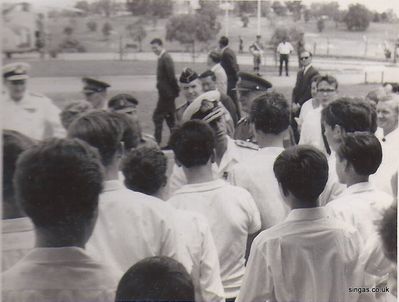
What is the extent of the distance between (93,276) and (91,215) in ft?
0.55

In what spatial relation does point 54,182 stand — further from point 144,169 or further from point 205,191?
point 205,191

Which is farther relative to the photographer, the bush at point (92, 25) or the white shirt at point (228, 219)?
the white shirt at point (228, 219)

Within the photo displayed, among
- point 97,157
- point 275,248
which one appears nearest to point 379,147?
point 275,248

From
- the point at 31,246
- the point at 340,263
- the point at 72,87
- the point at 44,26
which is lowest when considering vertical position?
the point at 340,263

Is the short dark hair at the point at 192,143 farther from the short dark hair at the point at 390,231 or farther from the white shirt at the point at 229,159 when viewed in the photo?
the short dark hair at the point at 390,231

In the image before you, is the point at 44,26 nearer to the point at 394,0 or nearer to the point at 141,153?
the point at 141,153

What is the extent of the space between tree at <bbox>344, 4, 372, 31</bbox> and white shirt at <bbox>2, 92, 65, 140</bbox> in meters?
1.01

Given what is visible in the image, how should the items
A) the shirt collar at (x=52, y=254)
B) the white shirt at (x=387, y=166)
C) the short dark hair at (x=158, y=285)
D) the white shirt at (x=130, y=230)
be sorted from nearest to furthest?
the short dark hair at (x=158, y=285) → the shirt collar at (x=52, y=254) → the white shirt at (x=130, y=230) → the white shirt at (x=387, y=166)

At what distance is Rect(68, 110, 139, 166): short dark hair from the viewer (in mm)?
1908

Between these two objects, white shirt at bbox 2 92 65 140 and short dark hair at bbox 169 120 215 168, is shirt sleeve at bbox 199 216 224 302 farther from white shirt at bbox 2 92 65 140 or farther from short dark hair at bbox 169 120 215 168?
white shirt at bbox 2 92 65 140

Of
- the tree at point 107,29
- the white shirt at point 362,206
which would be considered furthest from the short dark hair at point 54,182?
the white shirt at point 362,206

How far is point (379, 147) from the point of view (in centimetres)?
223

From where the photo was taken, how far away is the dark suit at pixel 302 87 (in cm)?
214

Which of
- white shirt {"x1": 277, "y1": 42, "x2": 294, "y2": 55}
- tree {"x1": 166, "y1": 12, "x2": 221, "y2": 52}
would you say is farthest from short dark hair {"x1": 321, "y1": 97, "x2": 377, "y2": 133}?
tree {"x1": 166, "y1": 12, "x2": 221, "y2": 52}
